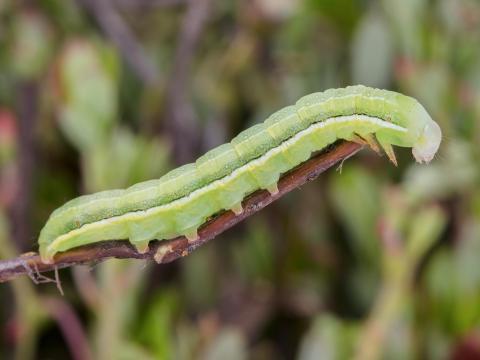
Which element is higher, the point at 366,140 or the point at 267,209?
the point at 267,209

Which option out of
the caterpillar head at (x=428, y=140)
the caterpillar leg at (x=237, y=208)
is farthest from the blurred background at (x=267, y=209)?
the caterpillar leg at (x=237, y=208)

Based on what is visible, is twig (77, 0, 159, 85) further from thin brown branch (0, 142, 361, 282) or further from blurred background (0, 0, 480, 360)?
thin brown branch (0, 142, 361, 282)

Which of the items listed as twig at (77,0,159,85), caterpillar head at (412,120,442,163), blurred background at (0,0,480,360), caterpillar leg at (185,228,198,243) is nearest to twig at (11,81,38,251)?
blurred background at (0,0,480,360)

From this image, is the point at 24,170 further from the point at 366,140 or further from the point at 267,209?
the point at 366,140

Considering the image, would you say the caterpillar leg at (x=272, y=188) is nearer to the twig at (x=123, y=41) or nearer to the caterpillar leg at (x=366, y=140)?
the caterpillar leg at (x=366, y=140)

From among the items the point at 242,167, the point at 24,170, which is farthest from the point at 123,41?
the point at 242,167

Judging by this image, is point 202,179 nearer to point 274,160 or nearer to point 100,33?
point 274,160

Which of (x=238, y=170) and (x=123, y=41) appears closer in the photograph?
(x=238, y=170)
